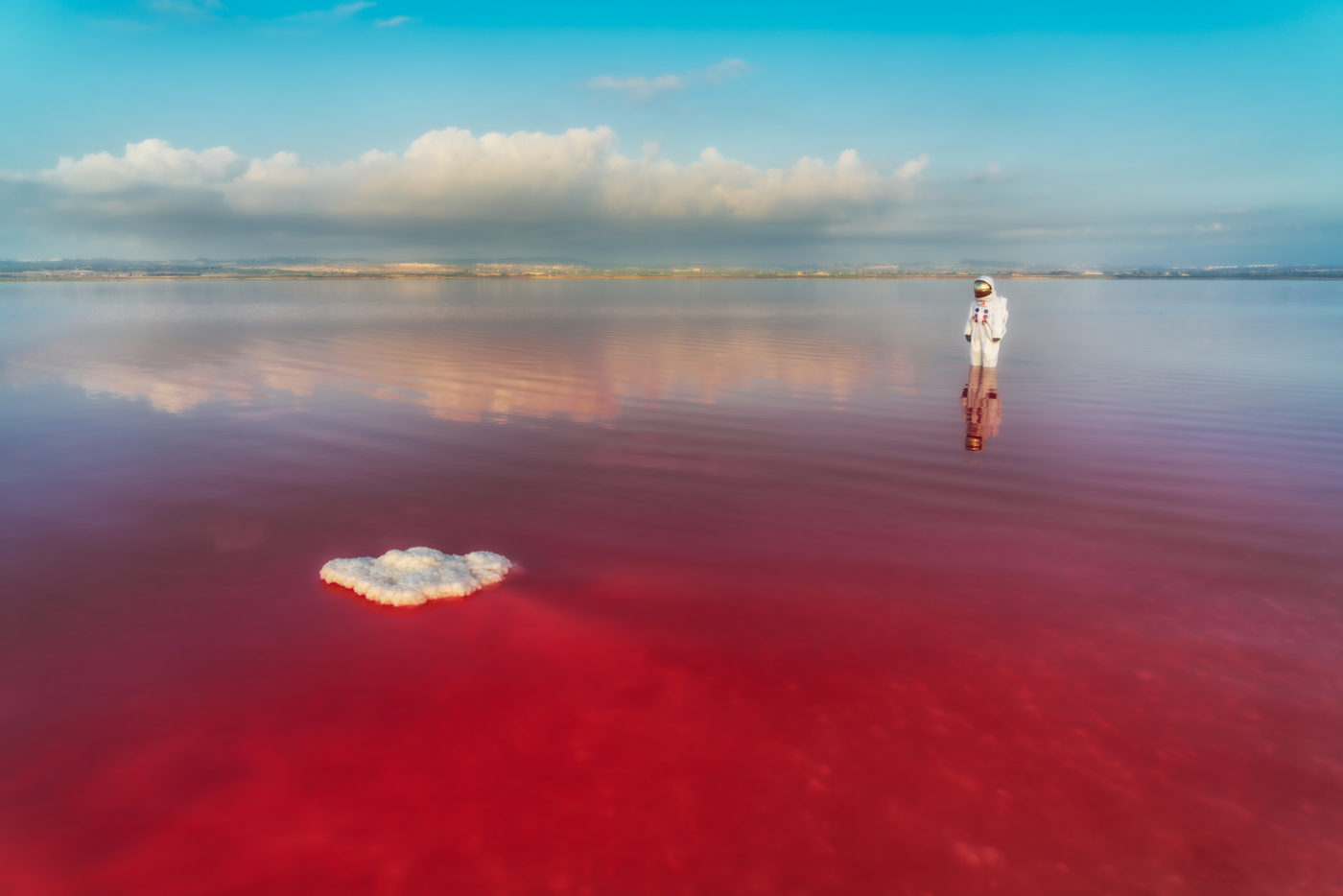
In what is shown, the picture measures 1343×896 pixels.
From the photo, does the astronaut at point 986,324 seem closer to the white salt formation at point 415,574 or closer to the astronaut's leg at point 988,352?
the astronaut's leg at point 988,352

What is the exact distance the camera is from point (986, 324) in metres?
18.9

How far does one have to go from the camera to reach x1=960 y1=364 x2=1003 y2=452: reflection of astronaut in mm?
12734

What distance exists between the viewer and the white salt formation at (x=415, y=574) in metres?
6.64

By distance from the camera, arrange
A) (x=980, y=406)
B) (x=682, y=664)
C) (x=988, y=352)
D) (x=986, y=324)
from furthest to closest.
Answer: (x=988, y=352) → (x=986, y=324) → (x=980, y=406) → (x=682, y=664)

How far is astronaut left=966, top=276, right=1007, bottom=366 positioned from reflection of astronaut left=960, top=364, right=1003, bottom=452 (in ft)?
1.30

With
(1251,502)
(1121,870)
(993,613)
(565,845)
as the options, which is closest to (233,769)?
(565,845)

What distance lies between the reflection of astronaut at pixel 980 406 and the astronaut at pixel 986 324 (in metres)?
0.40

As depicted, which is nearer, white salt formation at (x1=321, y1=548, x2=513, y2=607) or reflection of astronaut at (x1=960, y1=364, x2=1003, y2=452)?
white salt formation at (x1=321, y1=548, x2=513, y2=607)

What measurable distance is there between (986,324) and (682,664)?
53.3ft

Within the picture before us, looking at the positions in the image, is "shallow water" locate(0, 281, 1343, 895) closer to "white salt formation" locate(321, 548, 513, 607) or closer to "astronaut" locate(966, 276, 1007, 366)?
"white salt formation" locate(321, 548, 513, 607)

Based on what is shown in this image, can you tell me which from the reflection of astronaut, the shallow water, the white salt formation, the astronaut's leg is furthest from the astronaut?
the white salt formation

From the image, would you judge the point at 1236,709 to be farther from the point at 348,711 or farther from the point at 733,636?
the point at 348,711

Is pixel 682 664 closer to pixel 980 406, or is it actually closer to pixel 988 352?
pixel 980 406

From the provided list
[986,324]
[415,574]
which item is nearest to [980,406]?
[986,324]
